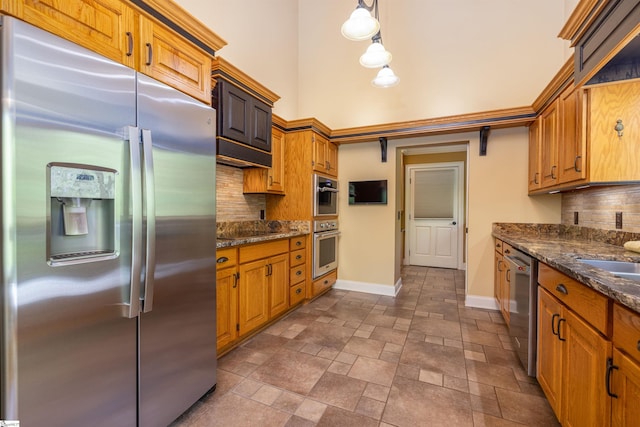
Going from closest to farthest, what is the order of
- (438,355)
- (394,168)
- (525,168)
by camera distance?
1. (438,355)
2. (525,168)
3. (394,168)

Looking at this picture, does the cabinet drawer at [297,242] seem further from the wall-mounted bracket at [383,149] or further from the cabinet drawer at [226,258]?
the wall-mounted bracket at [383,149]

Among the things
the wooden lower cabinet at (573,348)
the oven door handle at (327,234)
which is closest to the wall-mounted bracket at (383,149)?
the oven door handle at (327,234)

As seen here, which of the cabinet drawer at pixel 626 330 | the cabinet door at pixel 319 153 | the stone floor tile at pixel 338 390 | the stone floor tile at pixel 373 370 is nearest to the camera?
the cabinet drawer at pixel 626 330

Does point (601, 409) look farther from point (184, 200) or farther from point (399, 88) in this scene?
point (399, 88)

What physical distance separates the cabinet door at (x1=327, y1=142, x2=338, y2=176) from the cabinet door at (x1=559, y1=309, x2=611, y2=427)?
118 inches

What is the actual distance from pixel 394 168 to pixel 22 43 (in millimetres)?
3615

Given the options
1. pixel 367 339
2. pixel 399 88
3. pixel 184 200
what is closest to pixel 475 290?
pixel 367 339

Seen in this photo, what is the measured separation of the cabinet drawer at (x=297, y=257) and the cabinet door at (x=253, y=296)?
49 centimetres

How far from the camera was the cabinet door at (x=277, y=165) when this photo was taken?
10.8 ft

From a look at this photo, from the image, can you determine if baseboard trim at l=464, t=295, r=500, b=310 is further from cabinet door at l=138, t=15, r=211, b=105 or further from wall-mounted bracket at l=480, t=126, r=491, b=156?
cabinet door at l=138, t=15, r=211, b=105

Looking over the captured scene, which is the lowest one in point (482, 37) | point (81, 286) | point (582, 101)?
point (81, 286)

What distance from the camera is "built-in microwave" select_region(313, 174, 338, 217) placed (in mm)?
3480

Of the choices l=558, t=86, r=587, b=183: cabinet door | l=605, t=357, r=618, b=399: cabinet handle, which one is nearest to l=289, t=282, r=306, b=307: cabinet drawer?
l=605, t=357, r=618, b=399: cabinet handle

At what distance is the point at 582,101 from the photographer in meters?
1.91
